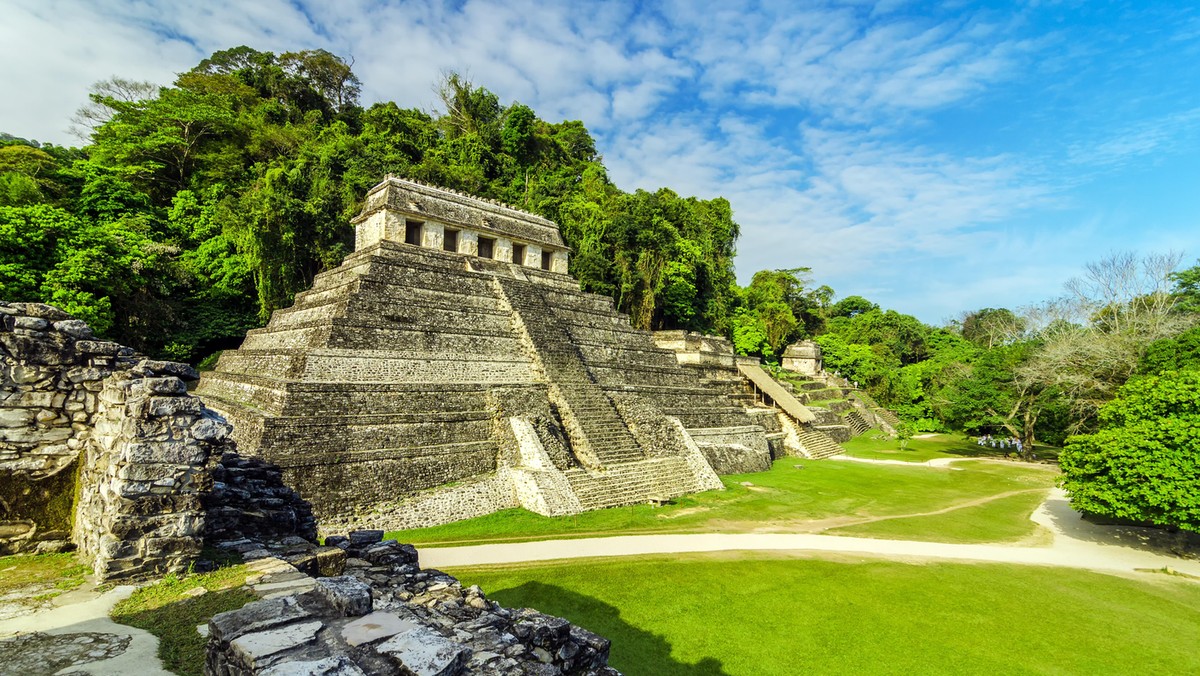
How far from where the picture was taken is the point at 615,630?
7.85 meters

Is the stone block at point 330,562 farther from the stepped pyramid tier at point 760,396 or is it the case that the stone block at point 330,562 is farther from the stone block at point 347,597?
the stepped pyramid tier at point 760,396

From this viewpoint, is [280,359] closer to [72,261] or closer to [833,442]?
[72,261]

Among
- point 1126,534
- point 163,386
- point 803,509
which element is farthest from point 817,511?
point 163,386

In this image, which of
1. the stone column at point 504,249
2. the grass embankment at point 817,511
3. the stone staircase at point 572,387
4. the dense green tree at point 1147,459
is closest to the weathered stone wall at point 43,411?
the grass embankment at point 817,511

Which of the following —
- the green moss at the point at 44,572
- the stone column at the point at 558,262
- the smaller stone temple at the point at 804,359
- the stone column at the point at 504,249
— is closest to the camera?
the green moss at the point at 44,572

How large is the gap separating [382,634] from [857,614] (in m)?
8.07

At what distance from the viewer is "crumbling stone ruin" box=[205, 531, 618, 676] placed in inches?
135

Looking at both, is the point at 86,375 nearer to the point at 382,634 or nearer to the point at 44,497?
the point at 44,497

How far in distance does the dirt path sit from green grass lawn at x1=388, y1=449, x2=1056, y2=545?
2.16ft

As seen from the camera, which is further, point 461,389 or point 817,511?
point 817,511

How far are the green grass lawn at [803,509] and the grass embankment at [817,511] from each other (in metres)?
0.03

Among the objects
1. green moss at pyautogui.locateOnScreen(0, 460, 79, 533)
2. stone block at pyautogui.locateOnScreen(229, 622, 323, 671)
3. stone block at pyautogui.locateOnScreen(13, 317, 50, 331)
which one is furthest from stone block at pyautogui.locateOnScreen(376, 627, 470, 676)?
stone block at pyautogui.locateOnScreen(13, 317, 50, 331)

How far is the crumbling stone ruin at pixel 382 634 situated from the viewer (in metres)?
3.44

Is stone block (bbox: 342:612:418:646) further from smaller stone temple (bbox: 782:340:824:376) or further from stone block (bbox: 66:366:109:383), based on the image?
smaller stone temple (bbox: 782:340:824:376)
